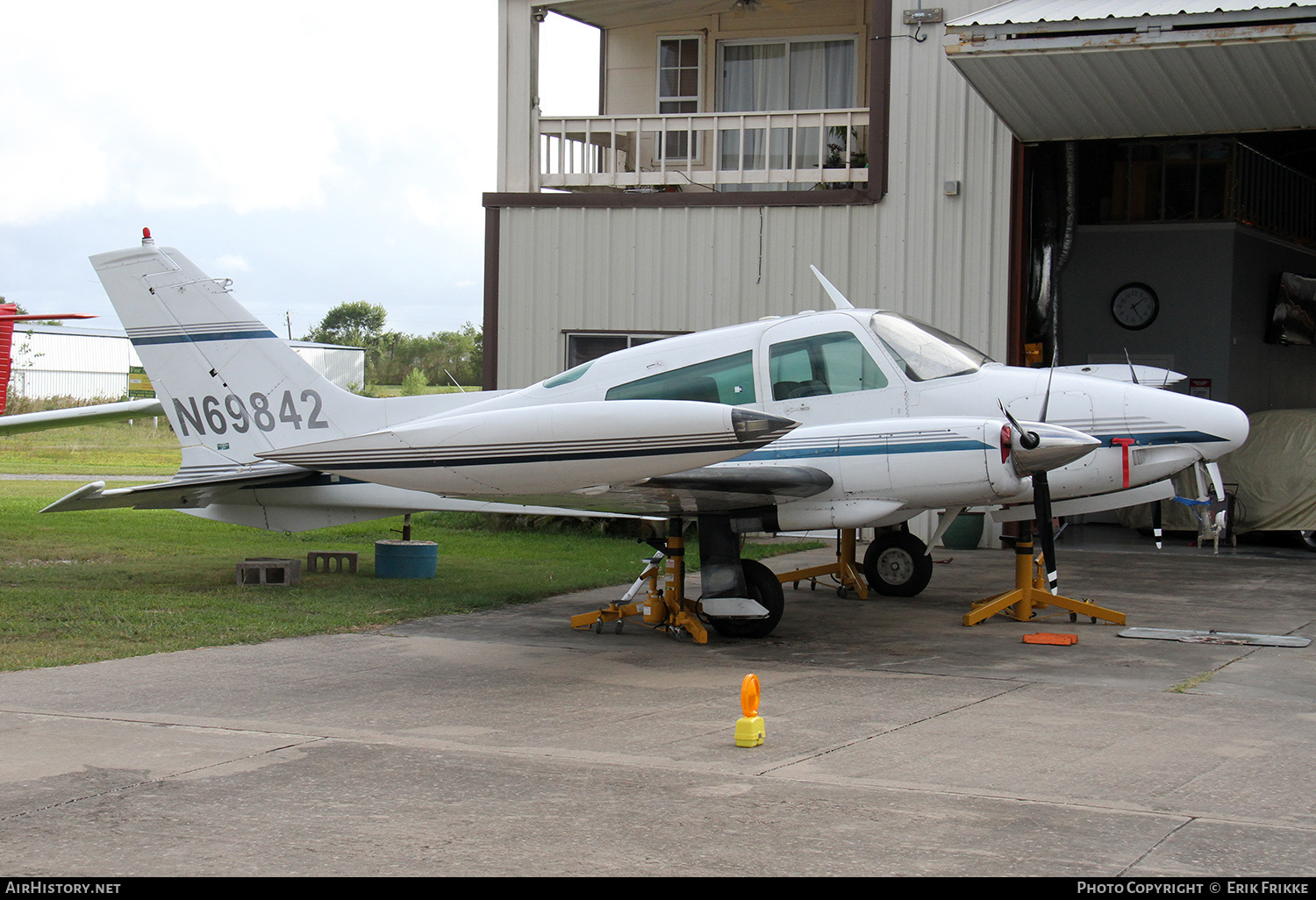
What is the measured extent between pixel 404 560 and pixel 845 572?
14.2ft

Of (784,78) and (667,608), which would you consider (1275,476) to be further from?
(667,608)

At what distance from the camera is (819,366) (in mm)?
9070

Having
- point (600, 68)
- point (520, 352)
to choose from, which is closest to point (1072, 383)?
point (520, 352)

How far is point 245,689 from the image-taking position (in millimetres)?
6973

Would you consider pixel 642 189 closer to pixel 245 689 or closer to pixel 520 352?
pixel 520 352

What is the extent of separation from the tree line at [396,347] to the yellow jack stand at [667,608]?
5619 centimetres

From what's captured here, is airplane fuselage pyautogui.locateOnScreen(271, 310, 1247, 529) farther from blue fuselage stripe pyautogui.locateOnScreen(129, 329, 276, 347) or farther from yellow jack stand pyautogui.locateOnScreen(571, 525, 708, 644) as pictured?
blue fuselage stripe pyautogui.locateOnScreen(129, 329, 276, 347)

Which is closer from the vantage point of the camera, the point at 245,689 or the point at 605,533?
the point at 245,689

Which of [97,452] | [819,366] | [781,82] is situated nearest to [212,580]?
[819,366]

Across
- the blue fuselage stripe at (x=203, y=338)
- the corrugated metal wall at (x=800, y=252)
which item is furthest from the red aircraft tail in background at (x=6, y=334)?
the corrugated metal wall at (x=800, y=252)

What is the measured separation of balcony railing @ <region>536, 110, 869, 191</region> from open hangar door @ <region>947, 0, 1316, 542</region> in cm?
232

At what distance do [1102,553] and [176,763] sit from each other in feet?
41.0

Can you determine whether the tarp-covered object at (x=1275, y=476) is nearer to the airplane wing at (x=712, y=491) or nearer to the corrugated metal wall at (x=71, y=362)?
the airplane wing at (x=712, y=491)

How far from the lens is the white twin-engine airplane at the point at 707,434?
724 cm
